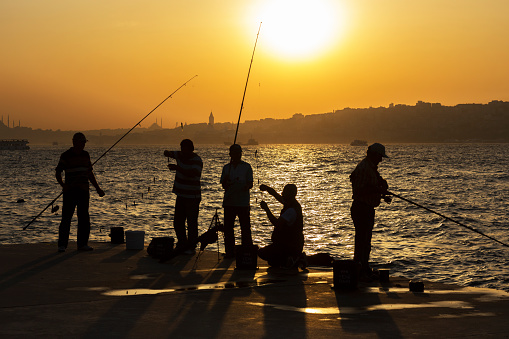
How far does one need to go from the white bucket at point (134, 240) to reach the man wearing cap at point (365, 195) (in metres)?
4.03

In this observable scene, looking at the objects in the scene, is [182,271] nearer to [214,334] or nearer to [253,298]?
[253,298]

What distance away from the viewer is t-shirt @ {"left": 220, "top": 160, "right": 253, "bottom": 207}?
36.2ft

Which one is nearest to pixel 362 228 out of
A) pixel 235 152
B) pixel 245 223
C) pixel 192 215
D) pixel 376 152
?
pixel 376 152

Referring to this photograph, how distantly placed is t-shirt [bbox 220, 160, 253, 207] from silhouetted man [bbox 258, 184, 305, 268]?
59 cm

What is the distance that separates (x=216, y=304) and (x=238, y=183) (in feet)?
12.0

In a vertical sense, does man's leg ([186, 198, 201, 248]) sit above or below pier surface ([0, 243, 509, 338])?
above

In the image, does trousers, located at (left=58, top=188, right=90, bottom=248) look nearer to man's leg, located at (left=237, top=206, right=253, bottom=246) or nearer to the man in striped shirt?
the man in striped shirt

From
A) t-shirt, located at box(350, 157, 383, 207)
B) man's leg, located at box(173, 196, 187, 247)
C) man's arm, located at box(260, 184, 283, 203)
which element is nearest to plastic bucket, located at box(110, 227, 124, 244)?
man's leg, located at box(173, 196, 187, 247)

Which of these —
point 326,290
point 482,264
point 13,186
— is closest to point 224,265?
point 326,290

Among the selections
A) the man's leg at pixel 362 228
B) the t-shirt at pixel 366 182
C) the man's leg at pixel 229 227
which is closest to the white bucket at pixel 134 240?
the man's leg at pixel 229 227

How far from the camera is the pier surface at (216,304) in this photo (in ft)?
21.2

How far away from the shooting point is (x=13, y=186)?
Answer: 63.9 metres

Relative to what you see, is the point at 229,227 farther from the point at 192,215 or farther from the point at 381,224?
the point at 381,224

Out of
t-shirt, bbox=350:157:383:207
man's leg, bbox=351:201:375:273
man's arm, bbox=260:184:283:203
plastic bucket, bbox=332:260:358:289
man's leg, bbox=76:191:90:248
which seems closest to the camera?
plastic bucket, bbox=332:260:358:289
